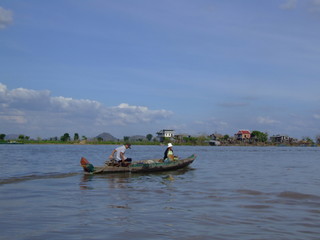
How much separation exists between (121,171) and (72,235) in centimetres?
1384

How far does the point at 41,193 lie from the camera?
14.0 metres

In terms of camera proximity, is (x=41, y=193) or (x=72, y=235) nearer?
(x=72, y=235)

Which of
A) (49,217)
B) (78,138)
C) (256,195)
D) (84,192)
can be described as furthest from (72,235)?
(78,138)

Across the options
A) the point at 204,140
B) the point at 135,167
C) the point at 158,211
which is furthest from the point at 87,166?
the point at 204,140

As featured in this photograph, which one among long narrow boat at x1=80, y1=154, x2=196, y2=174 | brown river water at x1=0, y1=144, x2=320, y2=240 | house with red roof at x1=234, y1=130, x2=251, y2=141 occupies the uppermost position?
house with red roof at x1=234, y1=130, x2=251, y2=141

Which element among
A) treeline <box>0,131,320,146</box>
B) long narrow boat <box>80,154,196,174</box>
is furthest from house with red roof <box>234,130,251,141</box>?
long narrow boat <box>80,154,196,174</box>

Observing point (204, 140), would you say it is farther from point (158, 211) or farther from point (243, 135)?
point (158, 211)

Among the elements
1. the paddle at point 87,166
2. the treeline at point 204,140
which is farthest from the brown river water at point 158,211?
the treeline at point 204,140

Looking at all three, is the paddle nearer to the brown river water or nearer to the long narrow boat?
the long narrow boat

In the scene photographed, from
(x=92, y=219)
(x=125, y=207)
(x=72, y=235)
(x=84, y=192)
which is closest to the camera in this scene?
(x=72, y=235)

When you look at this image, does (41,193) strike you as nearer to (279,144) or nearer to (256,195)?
(256,195)

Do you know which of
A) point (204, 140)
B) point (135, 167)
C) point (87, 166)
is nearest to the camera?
point (87, 166)

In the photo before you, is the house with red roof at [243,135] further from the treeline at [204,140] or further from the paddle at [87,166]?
the paddle at [87,166]

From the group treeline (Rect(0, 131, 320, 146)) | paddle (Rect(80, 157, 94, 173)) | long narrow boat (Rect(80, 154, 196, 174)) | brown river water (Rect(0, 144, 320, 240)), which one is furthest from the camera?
treeline (Rect(0, 131, 320, 146))
